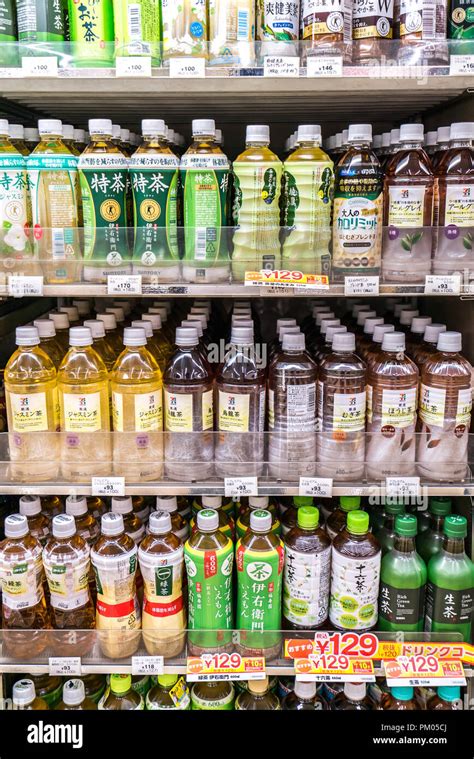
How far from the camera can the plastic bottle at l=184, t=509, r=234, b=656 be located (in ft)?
5.69

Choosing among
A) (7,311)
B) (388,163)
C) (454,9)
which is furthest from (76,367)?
(454,9)

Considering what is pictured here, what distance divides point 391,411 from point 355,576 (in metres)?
0.49

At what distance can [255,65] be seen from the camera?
1.56 m

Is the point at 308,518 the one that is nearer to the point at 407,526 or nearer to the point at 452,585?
the point at 407,526

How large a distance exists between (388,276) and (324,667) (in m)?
1.10

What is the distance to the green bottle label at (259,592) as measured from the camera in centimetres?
173

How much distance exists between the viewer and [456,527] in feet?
5.65

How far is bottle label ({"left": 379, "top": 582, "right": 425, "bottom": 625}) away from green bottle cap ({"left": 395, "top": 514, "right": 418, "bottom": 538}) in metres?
0.17

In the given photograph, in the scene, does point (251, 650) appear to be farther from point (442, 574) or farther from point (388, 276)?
point (388, 276)

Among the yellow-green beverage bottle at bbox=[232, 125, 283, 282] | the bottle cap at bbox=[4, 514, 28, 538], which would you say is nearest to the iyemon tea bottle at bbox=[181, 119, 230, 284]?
the yellow-green beverage bottle at bbox=[232, 125, 283, 282]

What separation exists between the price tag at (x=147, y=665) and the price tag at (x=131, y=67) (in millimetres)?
1559

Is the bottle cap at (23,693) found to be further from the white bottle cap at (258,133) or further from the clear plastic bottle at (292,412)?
the white bottle cap at (258,133)

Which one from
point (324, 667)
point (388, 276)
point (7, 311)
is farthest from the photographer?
point (7, 311)

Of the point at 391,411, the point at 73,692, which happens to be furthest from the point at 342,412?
the point at 73,692
